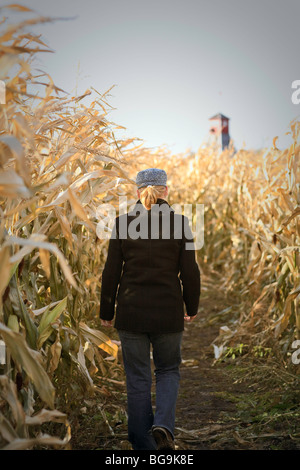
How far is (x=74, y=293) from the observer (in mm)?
2975

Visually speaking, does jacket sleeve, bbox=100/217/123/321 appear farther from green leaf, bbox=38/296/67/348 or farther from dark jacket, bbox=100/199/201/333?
green leaf, bbox=38/296/67/348

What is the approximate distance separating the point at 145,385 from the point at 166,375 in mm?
115

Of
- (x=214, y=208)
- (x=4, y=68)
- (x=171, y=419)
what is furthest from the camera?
(x=214, y=208)

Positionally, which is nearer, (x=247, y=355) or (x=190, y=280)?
(x=190, y=280)

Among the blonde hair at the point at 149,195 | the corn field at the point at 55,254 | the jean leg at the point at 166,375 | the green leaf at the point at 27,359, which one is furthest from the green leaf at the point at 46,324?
the blonde hair at the point at 149,195

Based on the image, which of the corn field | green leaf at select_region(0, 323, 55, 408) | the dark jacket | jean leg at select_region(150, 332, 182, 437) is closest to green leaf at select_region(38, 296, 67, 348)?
the corn field

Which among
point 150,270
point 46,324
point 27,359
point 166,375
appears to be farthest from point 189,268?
point 27,359

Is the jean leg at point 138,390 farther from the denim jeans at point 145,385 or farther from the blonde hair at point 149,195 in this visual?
the blonde hair at point 149,195

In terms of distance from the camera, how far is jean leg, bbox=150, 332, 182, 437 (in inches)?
99.6
